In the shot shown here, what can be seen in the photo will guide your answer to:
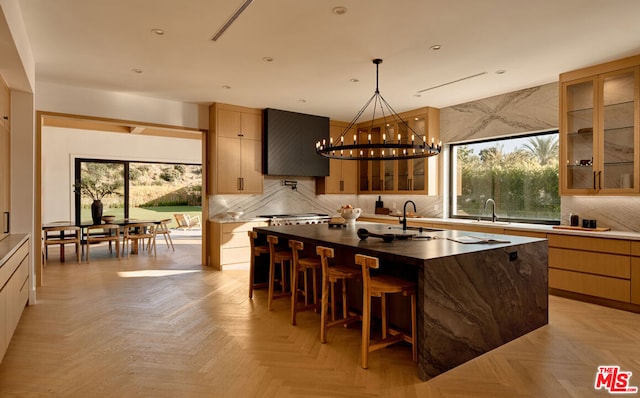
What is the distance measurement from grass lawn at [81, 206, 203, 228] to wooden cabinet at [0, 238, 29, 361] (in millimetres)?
6407

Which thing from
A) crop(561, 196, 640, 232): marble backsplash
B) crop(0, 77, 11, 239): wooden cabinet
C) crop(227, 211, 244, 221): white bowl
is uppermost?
crop(0, 77, 11, 239): wooden cabinet

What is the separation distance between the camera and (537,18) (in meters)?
3.29

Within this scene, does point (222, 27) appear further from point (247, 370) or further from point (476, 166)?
point (476, 166)

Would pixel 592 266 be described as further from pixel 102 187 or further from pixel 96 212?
pixel 102 187

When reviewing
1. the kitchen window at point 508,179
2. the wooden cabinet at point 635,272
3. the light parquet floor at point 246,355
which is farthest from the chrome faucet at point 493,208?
the wooden cabinet at point 635,272

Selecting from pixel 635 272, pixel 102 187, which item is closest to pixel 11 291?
pixel 635 272

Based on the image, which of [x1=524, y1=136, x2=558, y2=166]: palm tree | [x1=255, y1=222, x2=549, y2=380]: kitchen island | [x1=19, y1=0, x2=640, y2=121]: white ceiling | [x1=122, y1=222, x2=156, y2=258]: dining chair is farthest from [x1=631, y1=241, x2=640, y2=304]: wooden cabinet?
[x1=122, y1=222, x2=156, y2=258]: dining chair

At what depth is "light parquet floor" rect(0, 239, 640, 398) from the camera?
8.22ft

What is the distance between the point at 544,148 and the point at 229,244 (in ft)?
16.7

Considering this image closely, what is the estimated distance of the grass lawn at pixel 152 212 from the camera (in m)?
9.89

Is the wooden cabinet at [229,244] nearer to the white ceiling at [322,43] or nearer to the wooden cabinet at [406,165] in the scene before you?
the white ceiling at [322,43]

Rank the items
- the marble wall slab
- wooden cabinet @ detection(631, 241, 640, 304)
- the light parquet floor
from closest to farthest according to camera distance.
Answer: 1. the light parquet floor
2. wooden cabinet @ detection(631, 241, 640, 304)
3. the marble wall slab

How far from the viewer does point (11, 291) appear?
308 centimetres

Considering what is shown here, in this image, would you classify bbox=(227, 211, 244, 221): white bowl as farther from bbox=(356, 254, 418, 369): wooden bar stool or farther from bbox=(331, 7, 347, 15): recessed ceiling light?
bbox=(331, 7, 347, 15): recessed ceiling light
